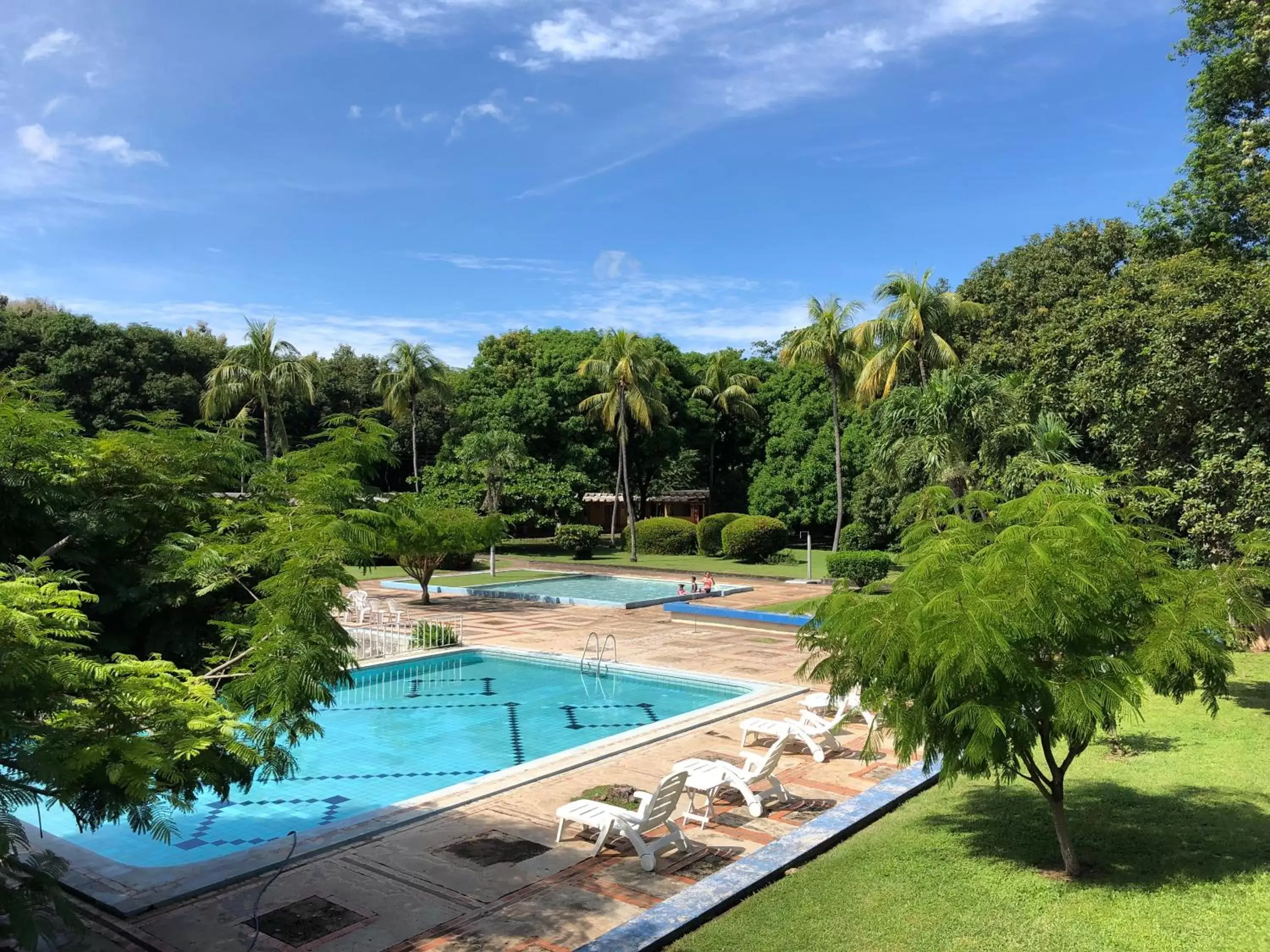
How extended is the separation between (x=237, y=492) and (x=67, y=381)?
45.4 m

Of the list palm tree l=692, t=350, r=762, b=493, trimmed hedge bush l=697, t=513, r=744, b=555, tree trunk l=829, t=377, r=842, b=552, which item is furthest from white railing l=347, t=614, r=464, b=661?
palm tree l=692, t=350, r=762, b=493

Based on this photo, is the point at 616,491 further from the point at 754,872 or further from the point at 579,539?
the point at 754,872

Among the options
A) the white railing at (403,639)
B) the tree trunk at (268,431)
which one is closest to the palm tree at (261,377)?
the tree trunk at (268,431)

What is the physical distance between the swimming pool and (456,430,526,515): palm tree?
29.8ft

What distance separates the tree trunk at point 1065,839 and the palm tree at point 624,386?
36.2 meters

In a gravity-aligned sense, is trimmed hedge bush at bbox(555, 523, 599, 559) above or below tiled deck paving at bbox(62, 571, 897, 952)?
above

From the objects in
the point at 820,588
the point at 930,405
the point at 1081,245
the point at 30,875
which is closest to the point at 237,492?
the point at 30,875

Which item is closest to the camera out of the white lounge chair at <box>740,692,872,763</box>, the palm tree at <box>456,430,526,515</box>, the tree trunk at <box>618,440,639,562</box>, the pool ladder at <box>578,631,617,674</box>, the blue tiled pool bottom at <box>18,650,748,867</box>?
the blue tiled pool bottom at <box>18,650,748,867</box>

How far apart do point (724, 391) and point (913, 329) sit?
2503 cm

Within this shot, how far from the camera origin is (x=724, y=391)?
55.2m

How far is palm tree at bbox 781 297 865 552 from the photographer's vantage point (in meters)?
37.6

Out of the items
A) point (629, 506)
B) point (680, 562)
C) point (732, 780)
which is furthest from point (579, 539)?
point (732, 780)

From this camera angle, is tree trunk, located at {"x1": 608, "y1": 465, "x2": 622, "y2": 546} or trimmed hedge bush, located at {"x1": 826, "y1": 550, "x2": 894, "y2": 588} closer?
trimmed hedge bush, located at {"x1": 826, "y1": 550, "x2": 894, "y2": 588}

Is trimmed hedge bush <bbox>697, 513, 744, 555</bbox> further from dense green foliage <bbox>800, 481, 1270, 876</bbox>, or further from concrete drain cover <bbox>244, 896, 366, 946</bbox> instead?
concrete drain cover <bbox>244, 896, 366, 946</bbox>
